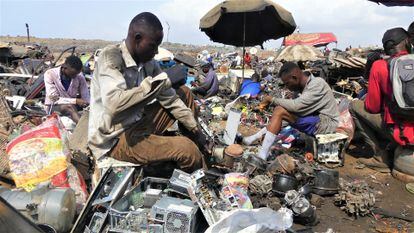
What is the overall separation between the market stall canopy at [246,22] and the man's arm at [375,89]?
4.00 meters

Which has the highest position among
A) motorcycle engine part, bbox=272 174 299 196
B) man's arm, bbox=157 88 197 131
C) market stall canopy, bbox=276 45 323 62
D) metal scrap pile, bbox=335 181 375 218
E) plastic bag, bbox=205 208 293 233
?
man's arm, bbox=157 88 197 131

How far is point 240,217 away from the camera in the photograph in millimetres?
2703

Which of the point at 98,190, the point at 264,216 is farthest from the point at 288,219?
the point at 98,190

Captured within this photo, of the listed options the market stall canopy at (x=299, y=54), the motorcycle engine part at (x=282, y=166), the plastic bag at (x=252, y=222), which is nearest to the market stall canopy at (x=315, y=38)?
the market stall canopy at (x=299, y=54)

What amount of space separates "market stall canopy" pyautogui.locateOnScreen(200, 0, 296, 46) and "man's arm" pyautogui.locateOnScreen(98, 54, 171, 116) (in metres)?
5.61

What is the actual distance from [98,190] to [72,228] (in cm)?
36

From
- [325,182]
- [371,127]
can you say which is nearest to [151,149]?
[325,182]

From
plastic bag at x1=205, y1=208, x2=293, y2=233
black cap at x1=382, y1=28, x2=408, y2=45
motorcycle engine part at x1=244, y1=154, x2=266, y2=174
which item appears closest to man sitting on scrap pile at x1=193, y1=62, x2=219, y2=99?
motorcycle engine part at x1=244, y1=154, x2=266, y2=174

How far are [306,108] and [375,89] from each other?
925 millimetres

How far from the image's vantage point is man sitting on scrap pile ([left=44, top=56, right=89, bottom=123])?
606 centimetres

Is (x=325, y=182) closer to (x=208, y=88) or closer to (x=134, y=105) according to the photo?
(x=134, y=105)

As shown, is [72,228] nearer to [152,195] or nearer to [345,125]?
[152,195]

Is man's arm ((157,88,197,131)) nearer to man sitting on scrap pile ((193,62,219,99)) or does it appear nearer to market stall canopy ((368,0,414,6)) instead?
market stall canopy ((368,0,414,6))

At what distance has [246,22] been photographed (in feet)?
32.1
